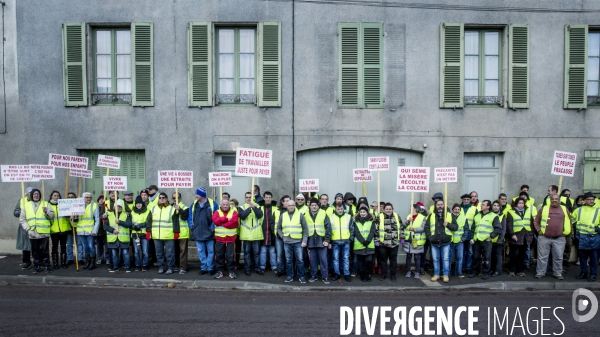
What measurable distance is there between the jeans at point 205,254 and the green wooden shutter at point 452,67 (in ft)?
23.0

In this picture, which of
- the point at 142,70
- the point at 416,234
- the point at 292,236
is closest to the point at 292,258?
the point at 292,236

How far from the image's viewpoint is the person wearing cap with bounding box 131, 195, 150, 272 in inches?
420

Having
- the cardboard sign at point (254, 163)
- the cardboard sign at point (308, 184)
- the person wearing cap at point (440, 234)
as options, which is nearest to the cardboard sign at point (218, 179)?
the cardboard sign at point (254, 163)

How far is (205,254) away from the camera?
10.7 metres

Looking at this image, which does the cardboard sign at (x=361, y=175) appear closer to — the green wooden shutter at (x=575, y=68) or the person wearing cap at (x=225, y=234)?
the person wearing cap at (x=225, y=234)

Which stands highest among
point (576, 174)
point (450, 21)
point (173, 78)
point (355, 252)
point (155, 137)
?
point (450, 21)

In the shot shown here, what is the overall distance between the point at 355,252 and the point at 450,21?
6.85 m

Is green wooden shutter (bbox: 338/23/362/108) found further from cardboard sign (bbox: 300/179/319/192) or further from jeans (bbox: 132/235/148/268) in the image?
jeans (bbox: 132/235/148/268)

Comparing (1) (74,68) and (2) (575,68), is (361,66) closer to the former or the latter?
(2) (575,68)

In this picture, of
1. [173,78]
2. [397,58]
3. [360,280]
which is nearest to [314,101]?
[397,58]

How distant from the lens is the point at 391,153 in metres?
12.7

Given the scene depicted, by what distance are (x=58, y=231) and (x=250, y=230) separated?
14.7ft

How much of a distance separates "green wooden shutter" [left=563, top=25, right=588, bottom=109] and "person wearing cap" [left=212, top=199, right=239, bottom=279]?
936cm

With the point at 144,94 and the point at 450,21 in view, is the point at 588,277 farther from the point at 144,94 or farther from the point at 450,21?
the point at 144,94
